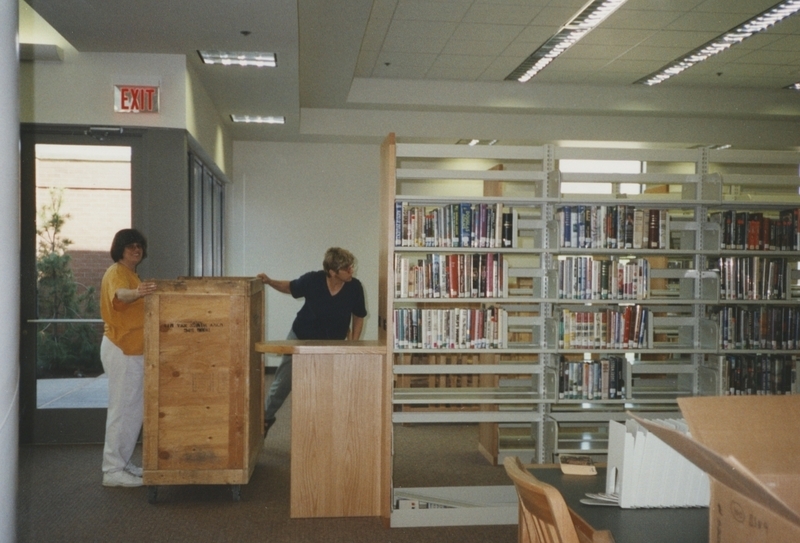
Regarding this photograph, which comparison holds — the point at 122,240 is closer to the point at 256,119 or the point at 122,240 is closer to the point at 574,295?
the point at 574,295

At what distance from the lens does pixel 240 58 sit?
6.41 m

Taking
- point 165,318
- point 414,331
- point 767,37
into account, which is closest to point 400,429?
point 414,331

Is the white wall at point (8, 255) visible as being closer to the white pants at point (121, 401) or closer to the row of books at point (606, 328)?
the white pants at point (121, 401)

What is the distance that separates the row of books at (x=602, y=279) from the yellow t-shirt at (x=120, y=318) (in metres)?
2.77

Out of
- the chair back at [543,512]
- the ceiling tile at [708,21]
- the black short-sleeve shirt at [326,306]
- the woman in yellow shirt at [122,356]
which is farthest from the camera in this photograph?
the ceiling tile at [708,21]

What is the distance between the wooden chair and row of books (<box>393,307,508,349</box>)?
7.36 feet

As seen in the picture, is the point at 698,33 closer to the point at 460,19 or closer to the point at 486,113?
the point at 460,19

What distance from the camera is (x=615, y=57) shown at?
26.7 feet

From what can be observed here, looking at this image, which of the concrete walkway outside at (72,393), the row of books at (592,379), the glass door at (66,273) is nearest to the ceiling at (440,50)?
the glass door at (66,273)

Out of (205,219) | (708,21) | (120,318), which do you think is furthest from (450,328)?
(205,219)

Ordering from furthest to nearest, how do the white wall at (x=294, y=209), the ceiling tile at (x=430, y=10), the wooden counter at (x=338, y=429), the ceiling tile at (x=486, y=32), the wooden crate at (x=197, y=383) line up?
the white wall at (x=294, y=209) < the ceiling tile at (x=486, y=32) < the ceiling tile at (x=430, y=10) < the wooden crate at (x=197, y=383) < the wooden counter at (x=338, y=429)

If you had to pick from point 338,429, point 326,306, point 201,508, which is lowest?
point 201,508

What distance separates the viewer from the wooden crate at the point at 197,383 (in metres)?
4.61

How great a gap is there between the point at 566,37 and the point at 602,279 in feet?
11.2
